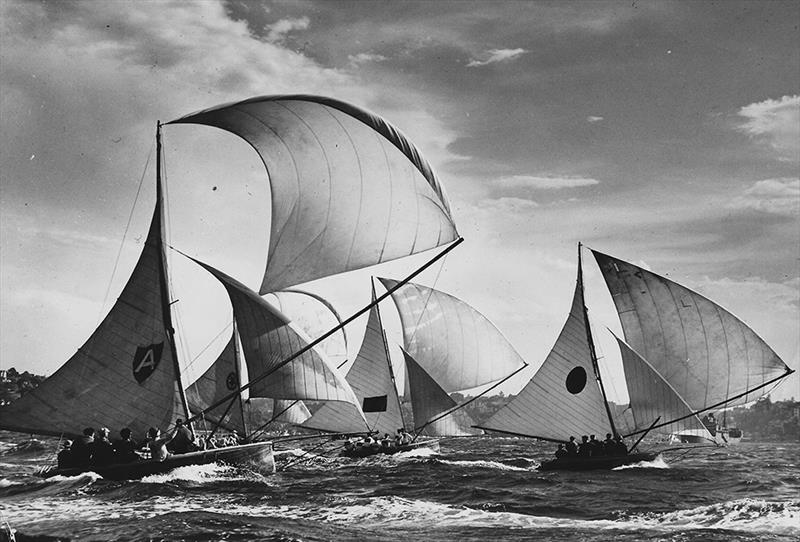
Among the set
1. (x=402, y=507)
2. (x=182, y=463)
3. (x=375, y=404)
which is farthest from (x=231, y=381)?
(x=402, y=507)

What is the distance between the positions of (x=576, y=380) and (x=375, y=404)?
16541 millimetres

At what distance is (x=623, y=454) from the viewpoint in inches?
1344

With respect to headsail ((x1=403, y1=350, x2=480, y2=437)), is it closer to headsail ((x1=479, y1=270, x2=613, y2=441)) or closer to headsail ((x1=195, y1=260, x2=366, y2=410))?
headsail ((x1=479, y1=270, x2=613, y2=441))

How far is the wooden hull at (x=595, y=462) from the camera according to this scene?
34000 mm

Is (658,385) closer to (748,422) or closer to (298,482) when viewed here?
(298,482)

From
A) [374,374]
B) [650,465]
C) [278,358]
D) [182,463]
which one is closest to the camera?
[182,463]

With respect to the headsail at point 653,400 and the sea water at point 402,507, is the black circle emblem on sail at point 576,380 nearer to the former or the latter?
the headsail at point 653,400

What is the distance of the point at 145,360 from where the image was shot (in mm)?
26656

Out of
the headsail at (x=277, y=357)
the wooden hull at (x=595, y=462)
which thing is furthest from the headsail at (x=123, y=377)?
the wooden hull at (x=595, y=462)

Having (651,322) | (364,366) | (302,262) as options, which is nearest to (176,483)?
(302,262)

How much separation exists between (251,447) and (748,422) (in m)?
193

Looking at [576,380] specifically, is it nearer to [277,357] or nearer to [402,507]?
[277,357]

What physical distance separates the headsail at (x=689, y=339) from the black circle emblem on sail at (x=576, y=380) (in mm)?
2793

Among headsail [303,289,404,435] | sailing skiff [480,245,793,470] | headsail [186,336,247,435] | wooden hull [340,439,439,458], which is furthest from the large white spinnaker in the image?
headsail [303,289,404,435]
